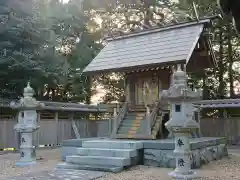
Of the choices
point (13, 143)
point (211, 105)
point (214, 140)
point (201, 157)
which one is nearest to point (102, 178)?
point (201, 157)

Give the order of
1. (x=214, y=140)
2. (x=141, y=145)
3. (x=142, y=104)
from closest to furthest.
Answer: (x=141, y=145) → (x=214, y=140) → (x=142, y=104)

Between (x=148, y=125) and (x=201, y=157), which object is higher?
(x=148, y=125)

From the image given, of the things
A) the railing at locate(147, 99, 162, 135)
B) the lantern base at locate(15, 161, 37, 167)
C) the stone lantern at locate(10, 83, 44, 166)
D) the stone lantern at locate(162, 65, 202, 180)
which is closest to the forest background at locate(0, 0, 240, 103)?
the stone lantern at locate(10, 83, 44, 166)

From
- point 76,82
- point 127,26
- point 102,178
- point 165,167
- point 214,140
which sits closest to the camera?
point 102,178

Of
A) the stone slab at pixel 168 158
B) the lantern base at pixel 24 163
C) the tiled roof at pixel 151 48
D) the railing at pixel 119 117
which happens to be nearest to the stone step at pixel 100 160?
the stone slab at pixel 168 158

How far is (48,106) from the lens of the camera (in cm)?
1459

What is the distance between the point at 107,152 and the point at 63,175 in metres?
1.85

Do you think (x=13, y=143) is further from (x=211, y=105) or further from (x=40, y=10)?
(x=211, y=105)

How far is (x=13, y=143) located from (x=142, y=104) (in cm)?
682

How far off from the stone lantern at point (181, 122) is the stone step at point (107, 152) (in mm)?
1945

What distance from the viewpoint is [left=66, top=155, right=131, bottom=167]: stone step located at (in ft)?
26.5

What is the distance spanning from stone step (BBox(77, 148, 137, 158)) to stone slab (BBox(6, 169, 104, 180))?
37.5 inches

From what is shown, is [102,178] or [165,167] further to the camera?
[165,167]

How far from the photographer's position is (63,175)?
724 centimetres
